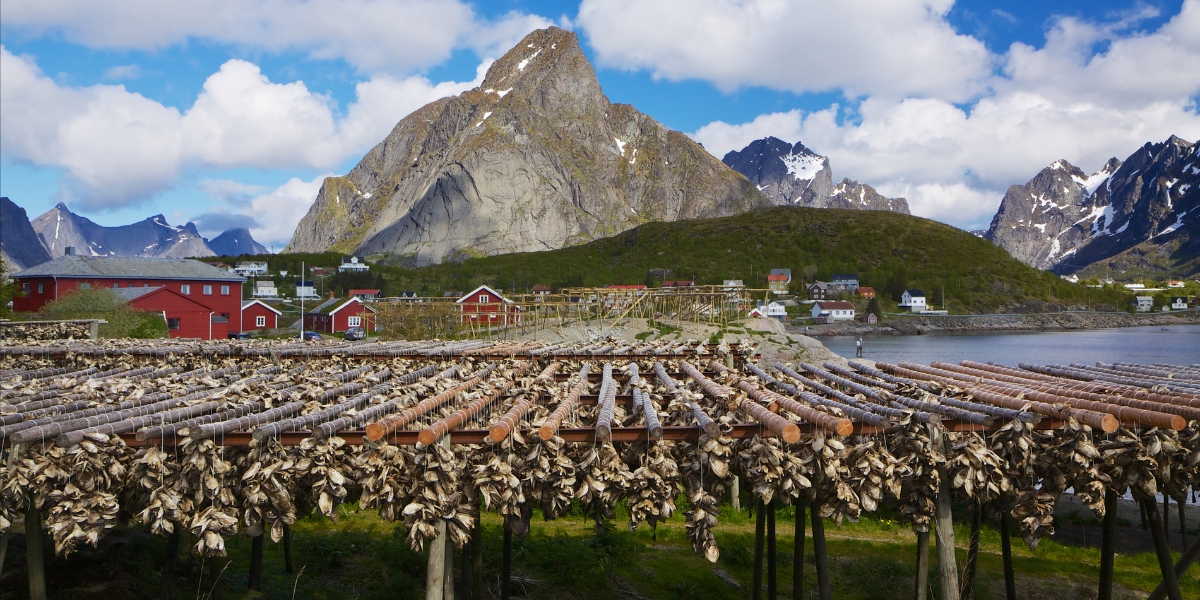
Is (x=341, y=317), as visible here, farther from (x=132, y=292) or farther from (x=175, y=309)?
(x=175, y=309)

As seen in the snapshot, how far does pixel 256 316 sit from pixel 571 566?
218 feet

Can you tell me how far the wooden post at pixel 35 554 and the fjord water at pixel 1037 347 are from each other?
58506 mm

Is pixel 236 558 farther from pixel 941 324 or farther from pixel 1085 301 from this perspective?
pixel 1085 301

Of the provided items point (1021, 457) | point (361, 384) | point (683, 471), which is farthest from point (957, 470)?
point (361, 384)

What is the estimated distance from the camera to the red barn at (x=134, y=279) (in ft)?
176

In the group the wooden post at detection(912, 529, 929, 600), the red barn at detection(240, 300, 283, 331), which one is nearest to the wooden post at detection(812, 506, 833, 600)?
the wooden post at detection(912, 529, 929, 600)

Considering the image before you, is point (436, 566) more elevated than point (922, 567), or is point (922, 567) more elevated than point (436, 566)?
point (436, 566)

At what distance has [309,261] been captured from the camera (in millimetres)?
147750

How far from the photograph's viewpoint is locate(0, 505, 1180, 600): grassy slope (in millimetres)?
8781

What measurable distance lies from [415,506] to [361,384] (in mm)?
4225

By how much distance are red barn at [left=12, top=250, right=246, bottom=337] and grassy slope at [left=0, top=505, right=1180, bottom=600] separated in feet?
159

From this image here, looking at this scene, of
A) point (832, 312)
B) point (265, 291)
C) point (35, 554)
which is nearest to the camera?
point (35, 554)

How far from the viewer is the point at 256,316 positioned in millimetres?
68375

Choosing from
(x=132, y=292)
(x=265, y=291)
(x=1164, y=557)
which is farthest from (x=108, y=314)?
(x=265, y=291)
